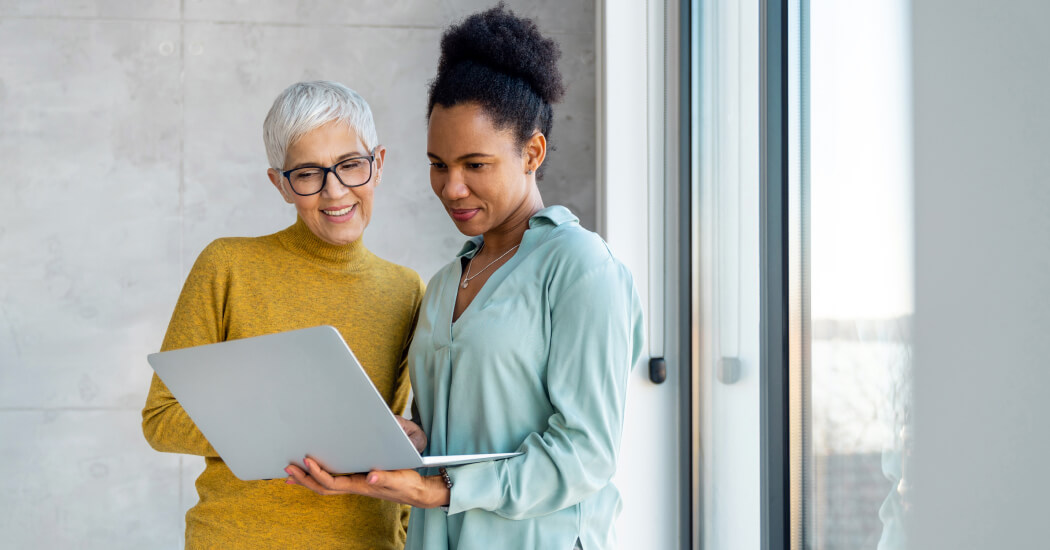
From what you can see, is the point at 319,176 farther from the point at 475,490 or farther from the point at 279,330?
the point at 475,490

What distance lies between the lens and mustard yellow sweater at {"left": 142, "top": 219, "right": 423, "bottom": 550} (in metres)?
1.35

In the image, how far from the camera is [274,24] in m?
2.49

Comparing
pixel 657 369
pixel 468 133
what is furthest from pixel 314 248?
pixel 657 369

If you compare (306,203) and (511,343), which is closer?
(511,343)

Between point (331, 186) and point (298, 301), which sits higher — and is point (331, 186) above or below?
above

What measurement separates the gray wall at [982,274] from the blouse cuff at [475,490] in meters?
0.51

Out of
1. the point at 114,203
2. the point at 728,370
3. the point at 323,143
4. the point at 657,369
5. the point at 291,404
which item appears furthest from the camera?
the point at 114,203

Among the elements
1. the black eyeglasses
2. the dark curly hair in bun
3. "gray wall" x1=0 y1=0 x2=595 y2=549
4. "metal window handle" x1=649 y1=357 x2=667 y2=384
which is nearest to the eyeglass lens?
the black eyeglasses

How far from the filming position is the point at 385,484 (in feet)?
3.43

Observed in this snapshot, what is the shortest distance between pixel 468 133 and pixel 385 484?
496 mm

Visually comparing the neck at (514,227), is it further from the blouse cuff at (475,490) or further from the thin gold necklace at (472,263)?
the blouse cuff at (475,490)

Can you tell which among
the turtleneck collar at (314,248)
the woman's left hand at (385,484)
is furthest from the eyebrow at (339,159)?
the woman's left hand at (385,484)

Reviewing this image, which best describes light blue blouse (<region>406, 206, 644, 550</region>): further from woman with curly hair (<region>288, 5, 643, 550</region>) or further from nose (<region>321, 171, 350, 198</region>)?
nose (<region>321, 171, 350, 198</region>)

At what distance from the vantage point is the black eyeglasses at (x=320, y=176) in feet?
4.50
